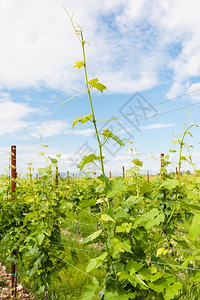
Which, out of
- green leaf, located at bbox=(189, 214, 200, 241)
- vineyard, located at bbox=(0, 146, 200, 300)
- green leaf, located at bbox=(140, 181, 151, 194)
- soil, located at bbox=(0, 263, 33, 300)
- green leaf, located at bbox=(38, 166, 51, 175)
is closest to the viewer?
green leaf, located at bbox=(189, 214, 200, 241)

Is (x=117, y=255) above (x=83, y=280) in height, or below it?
above

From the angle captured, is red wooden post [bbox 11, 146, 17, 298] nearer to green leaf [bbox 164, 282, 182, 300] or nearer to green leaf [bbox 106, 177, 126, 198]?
green leaf [bbox 106, 177, 126, 198]

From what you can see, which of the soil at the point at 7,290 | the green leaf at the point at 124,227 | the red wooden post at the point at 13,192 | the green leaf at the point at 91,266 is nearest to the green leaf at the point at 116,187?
the green leaf at the point at 124,227

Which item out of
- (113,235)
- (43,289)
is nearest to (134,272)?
(113,235)

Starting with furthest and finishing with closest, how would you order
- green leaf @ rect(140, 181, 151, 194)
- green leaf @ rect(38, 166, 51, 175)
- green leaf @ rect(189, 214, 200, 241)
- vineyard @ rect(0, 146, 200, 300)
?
green leaf @ rect(38, 166, 51, 175) → green leaf @ rect(140, 181, 151, 194) → vineyard @ rect(0, 146, 200, 300) → green leaf @ rect(189, 214, 200, 241)

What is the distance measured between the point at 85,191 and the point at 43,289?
4.60 m

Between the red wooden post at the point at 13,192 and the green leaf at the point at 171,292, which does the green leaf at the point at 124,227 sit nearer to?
the green leaf at the point at 171,292

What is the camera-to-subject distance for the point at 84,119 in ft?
4.63

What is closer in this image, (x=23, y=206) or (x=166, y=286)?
(x=166, y=286)

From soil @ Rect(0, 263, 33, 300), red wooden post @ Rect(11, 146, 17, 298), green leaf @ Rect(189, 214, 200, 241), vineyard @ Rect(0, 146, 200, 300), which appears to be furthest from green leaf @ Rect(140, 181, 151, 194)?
soil @ Rect(0, 263, 33, 300)

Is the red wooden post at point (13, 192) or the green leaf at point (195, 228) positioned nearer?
the green leaf at point (195, 228)

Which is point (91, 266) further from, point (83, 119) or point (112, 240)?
point (83, 119)

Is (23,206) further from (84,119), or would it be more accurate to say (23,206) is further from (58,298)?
(84,119)

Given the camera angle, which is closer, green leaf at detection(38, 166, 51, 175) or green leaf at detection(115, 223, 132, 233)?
green leaf at detection(115, 223, 132, 233)
